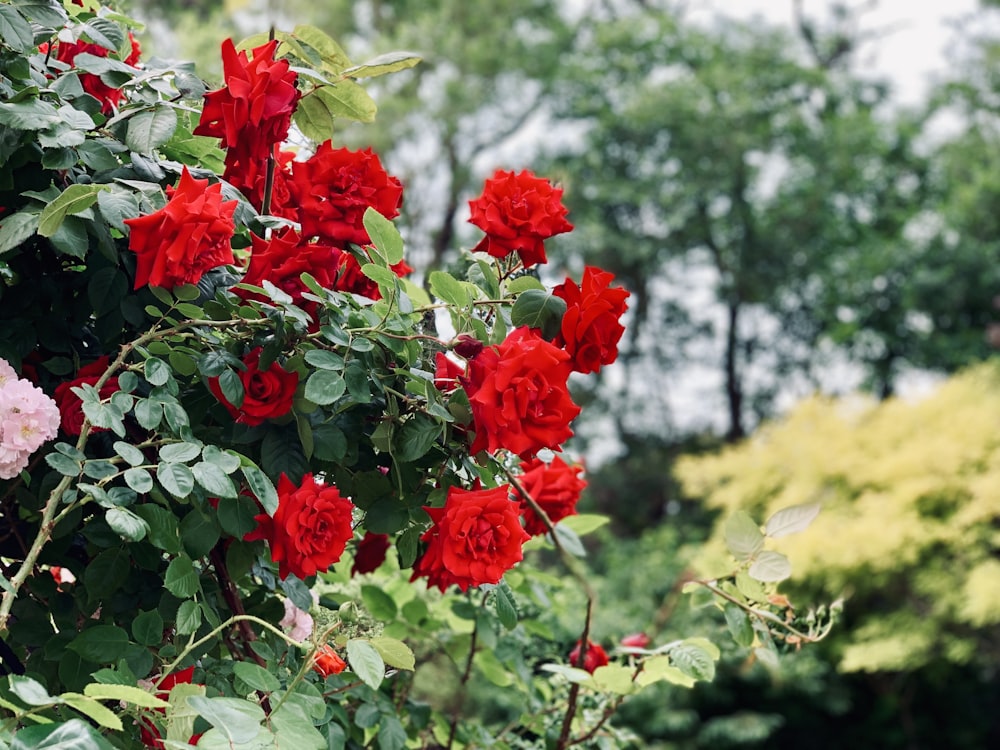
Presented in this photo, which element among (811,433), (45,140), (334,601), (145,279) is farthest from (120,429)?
(811,433)

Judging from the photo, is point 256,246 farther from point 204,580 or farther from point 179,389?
point 204,580

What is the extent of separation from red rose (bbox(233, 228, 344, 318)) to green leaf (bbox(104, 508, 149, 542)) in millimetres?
215

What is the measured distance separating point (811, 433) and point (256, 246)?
18.8ft

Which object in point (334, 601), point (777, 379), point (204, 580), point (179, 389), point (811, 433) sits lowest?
point (777, 379)

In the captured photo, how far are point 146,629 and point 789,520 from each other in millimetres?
672

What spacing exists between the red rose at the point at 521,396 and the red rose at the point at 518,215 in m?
0.17

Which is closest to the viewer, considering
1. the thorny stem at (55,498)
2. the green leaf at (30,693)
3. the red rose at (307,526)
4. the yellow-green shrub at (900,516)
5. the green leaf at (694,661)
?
the green leaf at (30,693)

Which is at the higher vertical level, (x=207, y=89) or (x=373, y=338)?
(x=207, y=89)

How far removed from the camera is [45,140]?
0.76 m

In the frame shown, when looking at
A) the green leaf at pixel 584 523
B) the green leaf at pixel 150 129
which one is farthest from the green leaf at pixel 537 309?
the green leaf at pixel 584 523

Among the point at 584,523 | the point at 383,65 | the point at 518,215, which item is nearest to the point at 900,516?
the point at 584,523

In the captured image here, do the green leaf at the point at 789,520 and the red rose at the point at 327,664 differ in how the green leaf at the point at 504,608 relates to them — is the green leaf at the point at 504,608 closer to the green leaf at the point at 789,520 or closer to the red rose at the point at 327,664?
the red rose at the point at 327,664

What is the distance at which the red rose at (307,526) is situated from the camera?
2.61ft

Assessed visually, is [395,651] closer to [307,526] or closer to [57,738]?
[307,526]
